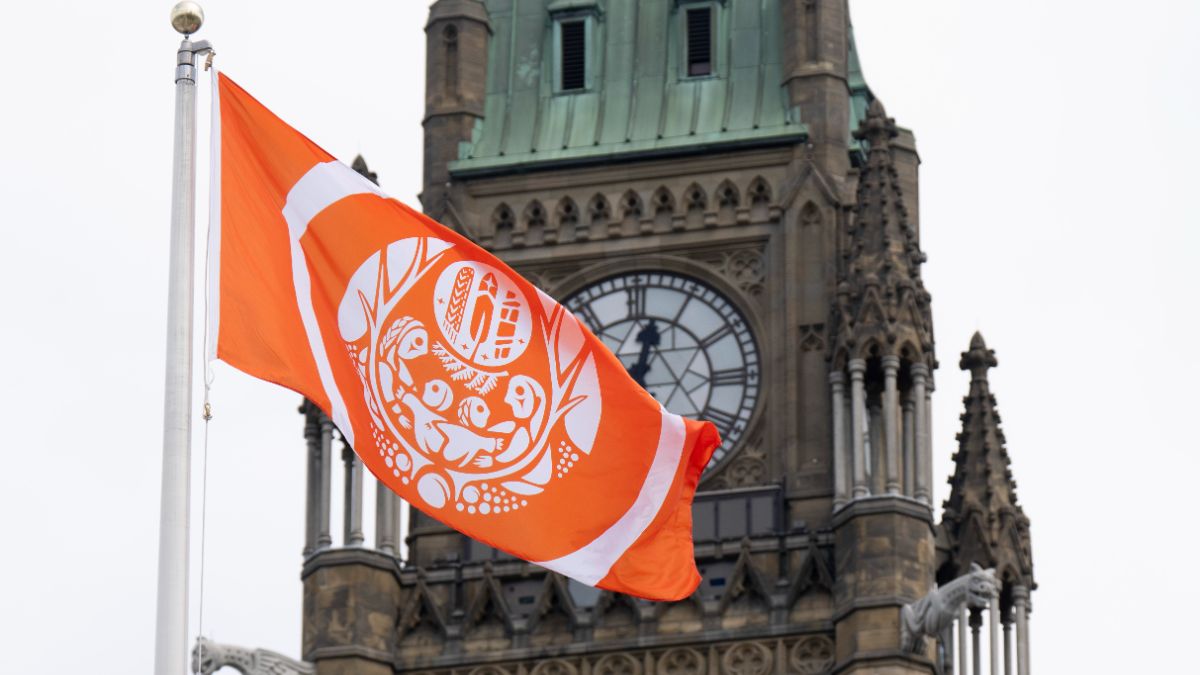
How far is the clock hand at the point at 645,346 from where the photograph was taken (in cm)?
5869

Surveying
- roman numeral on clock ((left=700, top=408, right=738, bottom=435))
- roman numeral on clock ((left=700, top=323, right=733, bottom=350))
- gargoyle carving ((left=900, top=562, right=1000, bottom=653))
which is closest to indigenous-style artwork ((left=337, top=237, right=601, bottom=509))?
gargoyle carving ((left=900, top=562, right=1000, bottom=653))

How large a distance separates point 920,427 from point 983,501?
8.66ft

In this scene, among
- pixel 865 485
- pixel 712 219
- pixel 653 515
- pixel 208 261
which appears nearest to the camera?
pixel 208 261

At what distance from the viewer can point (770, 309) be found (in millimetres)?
59250

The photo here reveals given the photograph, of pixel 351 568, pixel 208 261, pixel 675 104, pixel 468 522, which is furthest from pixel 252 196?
pixel 675 104

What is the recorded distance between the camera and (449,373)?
3591cm

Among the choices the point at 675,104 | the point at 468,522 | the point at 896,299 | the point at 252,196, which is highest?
the point at 675,104

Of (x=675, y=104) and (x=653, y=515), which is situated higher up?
(x=675, y=104)

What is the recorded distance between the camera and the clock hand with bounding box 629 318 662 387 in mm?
58688

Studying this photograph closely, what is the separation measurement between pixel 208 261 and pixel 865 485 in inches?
918

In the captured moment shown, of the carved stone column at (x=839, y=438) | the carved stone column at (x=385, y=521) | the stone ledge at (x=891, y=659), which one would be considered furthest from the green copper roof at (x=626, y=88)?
the stone ledge at (x=891, y=659)

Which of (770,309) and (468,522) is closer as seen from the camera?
(468,522)

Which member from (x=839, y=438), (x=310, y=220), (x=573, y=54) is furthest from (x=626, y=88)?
(x=310, y=220)

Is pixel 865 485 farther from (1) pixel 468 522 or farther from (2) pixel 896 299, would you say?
(1) pixel 468 522
